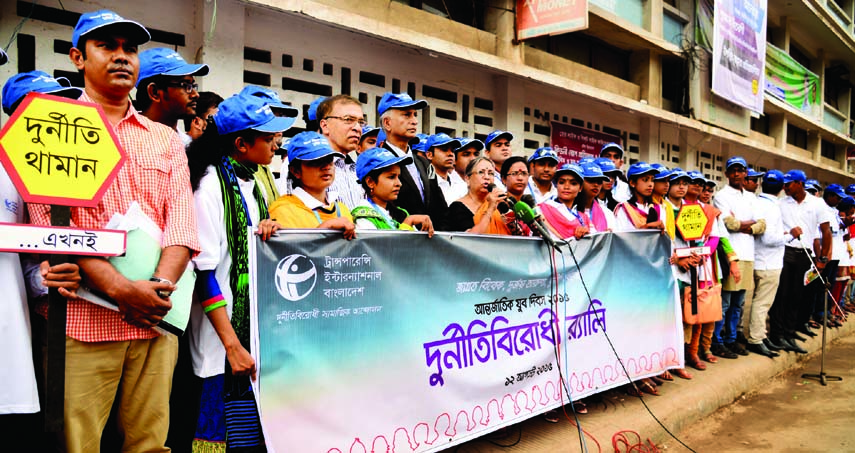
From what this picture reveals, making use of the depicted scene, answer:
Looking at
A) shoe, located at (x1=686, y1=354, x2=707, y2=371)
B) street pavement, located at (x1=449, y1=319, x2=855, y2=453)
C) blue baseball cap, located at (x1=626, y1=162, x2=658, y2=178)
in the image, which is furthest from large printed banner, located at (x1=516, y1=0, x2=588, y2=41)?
street pavement, located at (x1=449, y1=319, x2=855, y2=453)

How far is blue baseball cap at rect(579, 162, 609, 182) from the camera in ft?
14.6

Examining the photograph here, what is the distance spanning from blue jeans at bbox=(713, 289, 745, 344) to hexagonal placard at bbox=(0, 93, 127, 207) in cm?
580

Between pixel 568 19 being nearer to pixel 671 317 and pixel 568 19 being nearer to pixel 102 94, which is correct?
pixel 671 317

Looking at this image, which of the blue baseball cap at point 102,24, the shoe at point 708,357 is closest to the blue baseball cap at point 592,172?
the shoe at point 708,357

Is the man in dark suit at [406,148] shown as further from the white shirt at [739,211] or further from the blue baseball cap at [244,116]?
the white shirt at [739,211]

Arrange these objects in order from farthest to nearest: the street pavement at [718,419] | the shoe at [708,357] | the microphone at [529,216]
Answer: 1. the shoe at [708,357]
2. the street pavement at [718,419]
3. the microphone at [529,216]

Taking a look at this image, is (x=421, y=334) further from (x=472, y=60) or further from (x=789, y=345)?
(x=789, y=345)

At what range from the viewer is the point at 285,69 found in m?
5.75

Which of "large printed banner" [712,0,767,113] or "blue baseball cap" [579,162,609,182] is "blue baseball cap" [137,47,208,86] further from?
"large printed banner" [712,0,767,113]

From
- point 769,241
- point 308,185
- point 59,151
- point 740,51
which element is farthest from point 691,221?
point 740,51

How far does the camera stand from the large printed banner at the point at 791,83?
15.0m

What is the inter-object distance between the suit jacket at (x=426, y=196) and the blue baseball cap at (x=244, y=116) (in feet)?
4.77

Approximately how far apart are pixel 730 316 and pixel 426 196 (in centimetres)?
393

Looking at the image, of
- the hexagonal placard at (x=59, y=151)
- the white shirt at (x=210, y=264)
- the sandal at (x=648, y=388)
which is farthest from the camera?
the sandal at (x=648, y=388)
